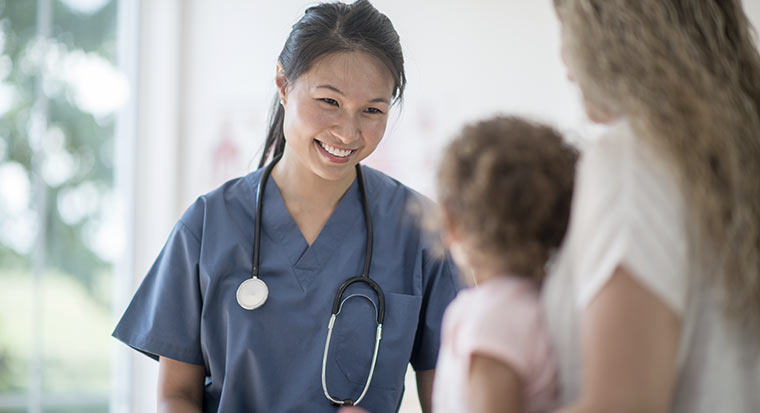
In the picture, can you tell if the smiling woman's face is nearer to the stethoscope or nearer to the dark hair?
the dark hair

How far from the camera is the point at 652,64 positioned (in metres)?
0.83

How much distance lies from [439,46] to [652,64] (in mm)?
2635

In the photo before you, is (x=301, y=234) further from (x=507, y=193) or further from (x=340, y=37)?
(x=507, y=193)

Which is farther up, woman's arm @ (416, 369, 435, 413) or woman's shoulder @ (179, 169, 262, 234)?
woman's shoulder @ (179, 169, 262, 234)

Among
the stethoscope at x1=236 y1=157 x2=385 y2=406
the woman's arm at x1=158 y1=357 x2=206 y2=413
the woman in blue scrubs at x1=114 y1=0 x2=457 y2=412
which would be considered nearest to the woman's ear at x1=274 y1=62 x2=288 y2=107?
the woman in blue scrubs at x1=114 y1=0 x2=457 y2=412

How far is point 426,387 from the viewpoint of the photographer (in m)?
1.66

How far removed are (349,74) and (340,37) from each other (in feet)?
0.30

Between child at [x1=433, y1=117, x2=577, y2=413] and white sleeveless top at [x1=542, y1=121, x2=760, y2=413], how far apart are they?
0.03 m

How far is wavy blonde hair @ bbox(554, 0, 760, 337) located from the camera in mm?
793

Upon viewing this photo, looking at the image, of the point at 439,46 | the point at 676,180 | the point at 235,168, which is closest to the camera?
the point at 676,180

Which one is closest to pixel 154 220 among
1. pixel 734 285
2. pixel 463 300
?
pixel 463 300

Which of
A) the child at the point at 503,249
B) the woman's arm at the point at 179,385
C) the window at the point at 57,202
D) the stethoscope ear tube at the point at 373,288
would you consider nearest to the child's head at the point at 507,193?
the child at the point at 503,249

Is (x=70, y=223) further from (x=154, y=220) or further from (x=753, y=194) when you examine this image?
(x=753, y=194)

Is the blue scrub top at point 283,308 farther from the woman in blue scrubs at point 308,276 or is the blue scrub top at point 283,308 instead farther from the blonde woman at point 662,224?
the blonde woman at point 662,224
